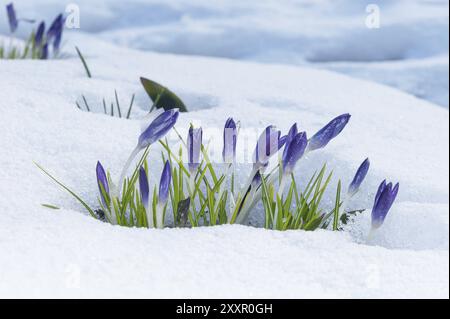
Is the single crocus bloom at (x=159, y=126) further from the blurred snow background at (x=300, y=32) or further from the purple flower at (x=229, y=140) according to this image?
the blurred snow background at (x=300, y=32)

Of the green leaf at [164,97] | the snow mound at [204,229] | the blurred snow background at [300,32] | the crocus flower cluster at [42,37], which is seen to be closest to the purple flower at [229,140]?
the snow mound at [204,229]

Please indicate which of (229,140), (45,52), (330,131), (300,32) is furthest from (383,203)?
(300,32)

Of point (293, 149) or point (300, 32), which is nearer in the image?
point (293, 149)

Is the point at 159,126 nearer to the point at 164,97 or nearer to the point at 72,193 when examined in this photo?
the point at 72,193

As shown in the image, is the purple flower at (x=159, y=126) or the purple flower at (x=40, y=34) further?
the purple flower at (x=40, y=34)

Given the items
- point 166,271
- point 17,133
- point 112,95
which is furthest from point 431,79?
point 166,271

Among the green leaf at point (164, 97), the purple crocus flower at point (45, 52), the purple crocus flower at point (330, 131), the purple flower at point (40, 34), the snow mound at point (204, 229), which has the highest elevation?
the purple flower at point (40, 34)
